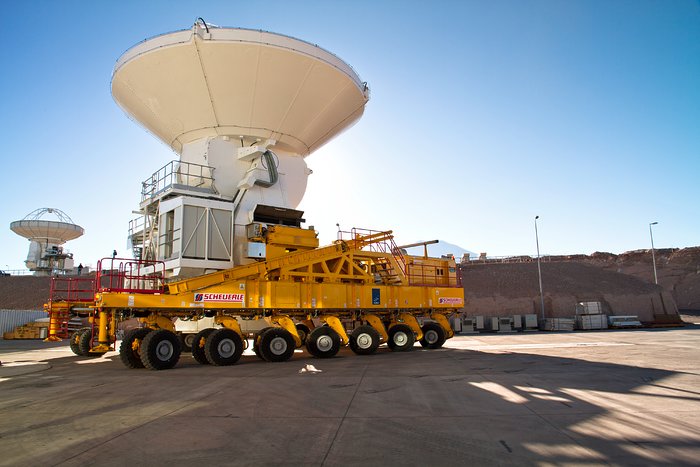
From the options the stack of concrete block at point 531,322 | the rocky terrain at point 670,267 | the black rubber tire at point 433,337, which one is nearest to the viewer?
the black rubber tire at point 433,337

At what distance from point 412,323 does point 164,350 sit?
9.76m

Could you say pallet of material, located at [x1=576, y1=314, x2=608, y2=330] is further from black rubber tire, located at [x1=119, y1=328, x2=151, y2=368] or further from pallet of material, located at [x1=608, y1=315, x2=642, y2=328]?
black rubber tire, located at [x1=119, y1=328, x2=151, y2=368]

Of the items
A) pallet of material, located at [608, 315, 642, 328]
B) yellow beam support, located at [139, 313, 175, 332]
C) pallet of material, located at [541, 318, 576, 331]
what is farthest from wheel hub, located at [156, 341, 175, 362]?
pallet of material, located at [608, 315, 642, 328]

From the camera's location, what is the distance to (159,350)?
482 inches

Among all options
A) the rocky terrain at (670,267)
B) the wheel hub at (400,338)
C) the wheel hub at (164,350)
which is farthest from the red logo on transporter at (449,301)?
the rocky terrain at (670,267)

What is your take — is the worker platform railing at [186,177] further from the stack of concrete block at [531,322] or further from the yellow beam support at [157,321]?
the stack of concrete block at [531,322]

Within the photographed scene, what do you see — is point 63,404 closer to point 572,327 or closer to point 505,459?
point 505,459

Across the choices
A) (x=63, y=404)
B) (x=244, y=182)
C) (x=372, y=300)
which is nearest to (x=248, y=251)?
(x=244, y=182)

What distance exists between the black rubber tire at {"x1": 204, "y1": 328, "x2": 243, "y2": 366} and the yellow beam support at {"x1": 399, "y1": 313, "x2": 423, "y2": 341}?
7.33 metres

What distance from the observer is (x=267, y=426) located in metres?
6.07

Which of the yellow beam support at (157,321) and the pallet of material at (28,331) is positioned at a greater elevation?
the yellow beam support at (157,321)

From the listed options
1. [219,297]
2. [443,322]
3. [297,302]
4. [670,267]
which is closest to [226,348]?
[219,297]

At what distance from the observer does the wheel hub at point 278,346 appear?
1414 centimetres

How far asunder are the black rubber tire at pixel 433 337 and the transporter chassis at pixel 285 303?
41 mm
